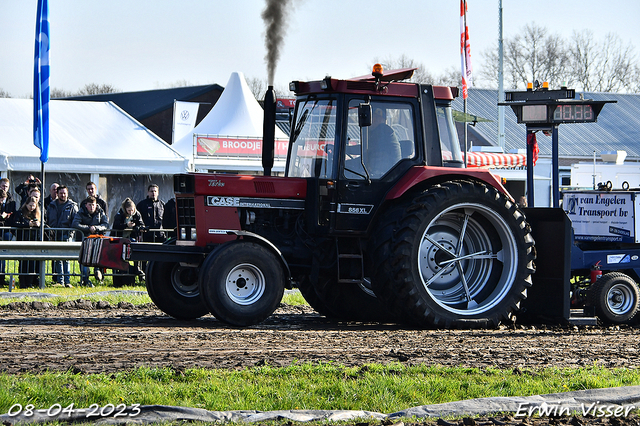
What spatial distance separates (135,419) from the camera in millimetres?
4418

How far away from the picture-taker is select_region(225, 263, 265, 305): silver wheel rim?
813cm

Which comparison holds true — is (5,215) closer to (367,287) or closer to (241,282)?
(241,282)

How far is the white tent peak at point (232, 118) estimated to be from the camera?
23.0 metres

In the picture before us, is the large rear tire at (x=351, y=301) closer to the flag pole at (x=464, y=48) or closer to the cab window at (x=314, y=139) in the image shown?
the cab window at (x=314, y=139)

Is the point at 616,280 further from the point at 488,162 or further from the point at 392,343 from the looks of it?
the point at 488,162

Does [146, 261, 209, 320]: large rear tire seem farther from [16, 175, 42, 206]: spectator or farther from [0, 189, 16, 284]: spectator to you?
[16, 175, 42, 206]: spectator

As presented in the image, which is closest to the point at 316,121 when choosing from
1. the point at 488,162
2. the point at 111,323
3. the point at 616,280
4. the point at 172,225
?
the point at 111,323

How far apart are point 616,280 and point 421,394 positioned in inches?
204

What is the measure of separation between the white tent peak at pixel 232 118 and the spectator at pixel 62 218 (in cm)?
825

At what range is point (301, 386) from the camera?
5.33 metres

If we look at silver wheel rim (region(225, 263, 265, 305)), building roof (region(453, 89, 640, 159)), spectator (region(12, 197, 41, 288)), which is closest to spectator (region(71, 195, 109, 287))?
spectator (region(12, 197, 41, 288))

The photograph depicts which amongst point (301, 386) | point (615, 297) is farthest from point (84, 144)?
point (301, 386)

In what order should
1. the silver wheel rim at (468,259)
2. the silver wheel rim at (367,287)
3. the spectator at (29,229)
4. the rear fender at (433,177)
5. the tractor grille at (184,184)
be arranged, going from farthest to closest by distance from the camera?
the spectator at (29,229) → the silver wheel rim at (367,287) → the silver wheel rim at (468,259) → the tractor grille at (184,184) → the rear fender at (433,177)

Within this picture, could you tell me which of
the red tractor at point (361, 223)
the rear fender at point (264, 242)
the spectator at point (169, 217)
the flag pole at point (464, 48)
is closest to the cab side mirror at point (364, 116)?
the red tractor at point (361, 223)
